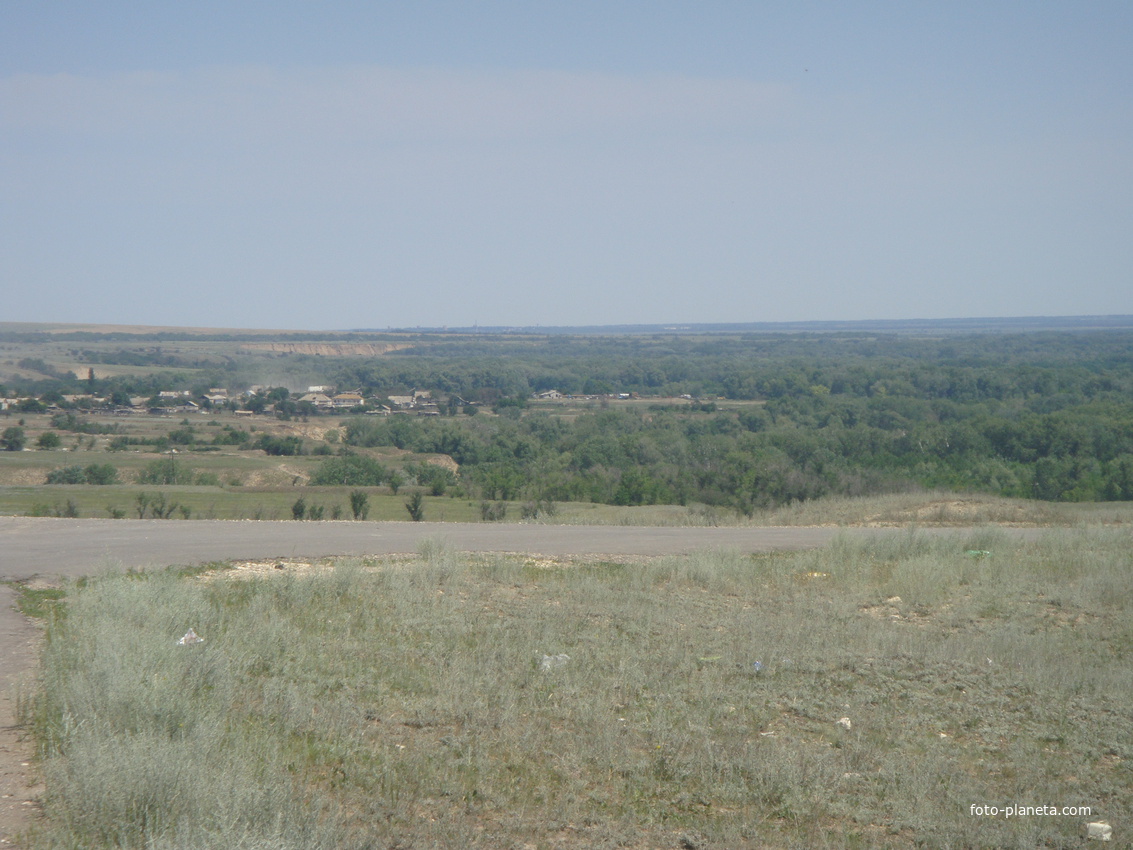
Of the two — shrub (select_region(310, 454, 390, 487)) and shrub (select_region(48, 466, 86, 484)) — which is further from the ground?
shrub (select_region(48, 466, 86, 484))

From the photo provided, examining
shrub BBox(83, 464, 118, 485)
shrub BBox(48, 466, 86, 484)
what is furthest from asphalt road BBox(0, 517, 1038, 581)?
shrub BBox(83, 464, 118, 485)

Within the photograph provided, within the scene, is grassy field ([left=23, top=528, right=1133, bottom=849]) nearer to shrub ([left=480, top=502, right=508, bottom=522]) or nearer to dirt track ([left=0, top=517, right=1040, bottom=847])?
dirt track ([left=0, top=517, right=1040, bottom=847])

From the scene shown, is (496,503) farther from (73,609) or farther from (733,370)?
(733,370)

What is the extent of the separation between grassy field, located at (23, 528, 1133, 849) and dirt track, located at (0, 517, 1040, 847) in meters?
2.02

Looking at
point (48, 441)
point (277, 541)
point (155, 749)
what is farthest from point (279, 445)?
point (155, 749)

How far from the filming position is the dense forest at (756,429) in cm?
4188

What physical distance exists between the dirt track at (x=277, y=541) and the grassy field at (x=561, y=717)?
2.02 m

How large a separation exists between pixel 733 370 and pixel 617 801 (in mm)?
129846

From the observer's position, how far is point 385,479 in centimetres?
4681

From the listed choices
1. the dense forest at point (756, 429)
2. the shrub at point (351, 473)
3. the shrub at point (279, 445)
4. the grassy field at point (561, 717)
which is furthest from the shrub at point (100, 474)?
the grassy field at point (561, 717)

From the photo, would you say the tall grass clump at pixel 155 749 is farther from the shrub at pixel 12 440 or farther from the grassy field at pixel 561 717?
the shrub at pixel 12 440

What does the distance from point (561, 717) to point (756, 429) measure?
219 feet

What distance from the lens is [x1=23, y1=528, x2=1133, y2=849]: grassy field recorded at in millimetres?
5059

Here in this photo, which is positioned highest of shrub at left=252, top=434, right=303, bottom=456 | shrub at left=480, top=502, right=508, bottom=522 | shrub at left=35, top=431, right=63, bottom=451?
shrub at left=35, top=431, right=63, bottom=451
